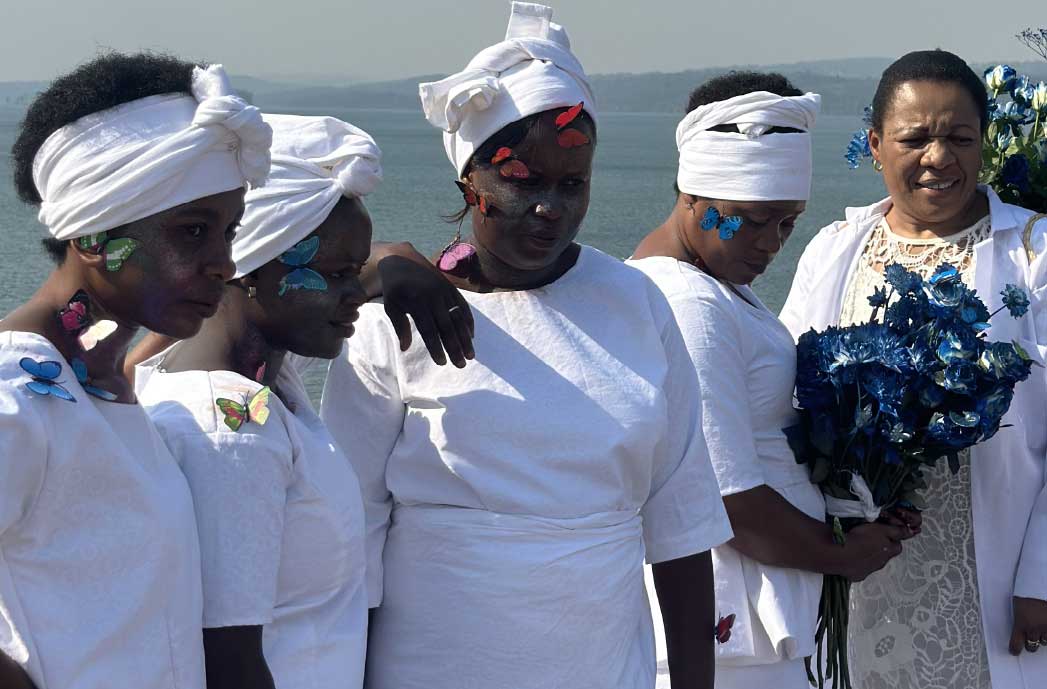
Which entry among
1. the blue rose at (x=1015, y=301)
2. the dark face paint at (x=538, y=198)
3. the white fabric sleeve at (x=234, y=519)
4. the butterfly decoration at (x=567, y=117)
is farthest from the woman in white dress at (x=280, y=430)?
the blue rose at (x=1015, y=301)

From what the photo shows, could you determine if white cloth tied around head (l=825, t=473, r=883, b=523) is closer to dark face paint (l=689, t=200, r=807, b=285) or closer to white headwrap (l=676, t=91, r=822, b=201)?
dark face paint (l=689, t=200, r=807, b=285)

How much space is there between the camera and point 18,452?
81.3 inches

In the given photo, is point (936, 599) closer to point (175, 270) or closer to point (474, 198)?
point (474, 198)

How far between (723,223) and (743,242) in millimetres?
76

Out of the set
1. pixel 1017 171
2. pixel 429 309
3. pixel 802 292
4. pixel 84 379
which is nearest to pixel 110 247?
pixel 84 379

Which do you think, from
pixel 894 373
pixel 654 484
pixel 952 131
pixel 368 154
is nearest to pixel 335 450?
pixel 368 154

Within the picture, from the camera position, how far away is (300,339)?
2740 mm

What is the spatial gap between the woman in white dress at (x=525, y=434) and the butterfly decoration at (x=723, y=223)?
639mm

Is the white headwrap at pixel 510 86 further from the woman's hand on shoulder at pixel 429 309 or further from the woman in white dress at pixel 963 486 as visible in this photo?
the woman in white dress at pixel 963 486

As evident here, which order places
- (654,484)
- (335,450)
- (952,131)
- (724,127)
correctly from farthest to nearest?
(952,131), (724,127), (654,484), (335,450)

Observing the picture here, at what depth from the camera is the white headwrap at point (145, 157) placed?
2.28 m

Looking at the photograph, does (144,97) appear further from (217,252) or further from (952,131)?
(952,131)

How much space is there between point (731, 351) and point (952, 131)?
1.27 meters

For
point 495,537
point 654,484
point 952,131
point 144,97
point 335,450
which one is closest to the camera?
point 144,97
